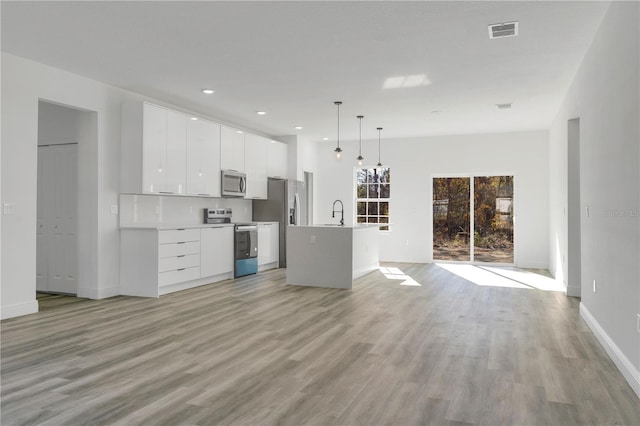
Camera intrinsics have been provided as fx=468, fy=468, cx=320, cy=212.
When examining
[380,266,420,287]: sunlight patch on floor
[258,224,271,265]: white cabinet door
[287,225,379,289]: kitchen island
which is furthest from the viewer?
[258,224,271,265]: white cabinet door

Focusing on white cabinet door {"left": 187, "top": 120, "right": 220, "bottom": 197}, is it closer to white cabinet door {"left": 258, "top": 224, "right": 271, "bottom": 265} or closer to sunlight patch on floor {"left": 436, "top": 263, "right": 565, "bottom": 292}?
white cabinet door {"left": 258, "top": 224, "right": 271, "bottom": 265}

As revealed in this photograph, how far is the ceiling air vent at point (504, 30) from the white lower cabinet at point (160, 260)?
14.1 ft

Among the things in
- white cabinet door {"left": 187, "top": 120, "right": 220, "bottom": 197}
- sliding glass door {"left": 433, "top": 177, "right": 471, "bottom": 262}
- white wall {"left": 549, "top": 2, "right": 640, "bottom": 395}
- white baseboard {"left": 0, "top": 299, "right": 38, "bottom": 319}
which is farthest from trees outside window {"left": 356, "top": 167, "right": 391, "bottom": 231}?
white baseboard {"left": 0, "top": 299, "right": 38, "bottom": 319}

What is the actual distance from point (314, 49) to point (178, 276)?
3.43 metres

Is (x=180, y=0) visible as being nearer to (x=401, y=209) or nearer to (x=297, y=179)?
(x=297, y=179)

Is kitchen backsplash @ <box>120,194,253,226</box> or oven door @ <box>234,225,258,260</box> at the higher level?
kitchen backsplash @ <box>120,194,253,226</box>

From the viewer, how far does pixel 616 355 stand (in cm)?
325

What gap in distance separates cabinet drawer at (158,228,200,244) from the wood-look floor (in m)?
0.81

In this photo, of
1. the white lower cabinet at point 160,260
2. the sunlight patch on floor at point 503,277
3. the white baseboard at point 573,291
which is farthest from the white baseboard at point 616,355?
the white lower cabinet at point 160,260

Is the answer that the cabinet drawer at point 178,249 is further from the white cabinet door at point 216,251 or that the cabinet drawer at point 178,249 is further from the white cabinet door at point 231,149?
the white cabinet door at point 231,149

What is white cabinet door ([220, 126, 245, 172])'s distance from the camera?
7.46 metres

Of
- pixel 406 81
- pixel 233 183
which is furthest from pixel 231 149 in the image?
pixel 406 81

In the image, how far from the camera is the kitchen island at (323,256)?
258 inches

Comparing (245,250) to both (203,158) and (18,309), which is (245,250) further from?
(18,309)
